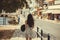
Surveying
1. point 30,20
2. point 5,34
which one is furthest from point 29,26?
point 5,34

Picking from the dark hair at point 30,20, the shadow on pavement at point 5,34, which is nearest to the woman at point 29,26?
the dark hair at point 30,20

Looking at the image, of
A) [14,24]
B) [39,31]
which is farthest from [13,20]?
[39,31]

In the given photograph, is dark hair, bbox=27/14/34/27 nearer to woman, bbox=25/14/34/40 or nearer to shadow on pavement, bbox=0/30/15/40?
woman, bbox=25/14/34/40

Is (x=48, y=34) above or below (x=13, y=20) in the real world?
below

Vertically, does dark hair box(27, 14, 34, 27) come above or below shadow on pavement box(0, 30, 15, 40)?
above

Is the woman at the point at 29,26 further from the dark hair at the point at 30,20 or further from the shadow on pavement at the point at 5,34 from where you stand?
the shadow on pavement at the point at 5,34

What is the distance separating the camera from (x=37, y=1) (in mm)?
1826

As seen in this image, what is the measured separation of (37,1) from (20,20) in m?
0.27

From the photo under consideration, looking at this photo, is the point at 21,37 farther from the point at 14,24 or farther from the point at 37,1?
the point at 37,1

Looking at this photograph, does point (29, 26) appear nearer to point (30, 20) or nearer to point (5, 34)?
point (30, 20)

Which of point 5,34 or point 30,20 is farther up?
point 30,20

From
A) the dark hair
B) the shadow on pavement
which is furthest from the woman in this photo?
the shadow on pavement

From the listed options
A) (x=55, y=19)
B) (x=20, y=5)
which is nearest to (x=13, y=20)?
(x=20, y=5)

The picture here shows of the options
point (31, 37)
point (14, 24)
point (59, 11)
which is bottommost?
point (31, 37)
